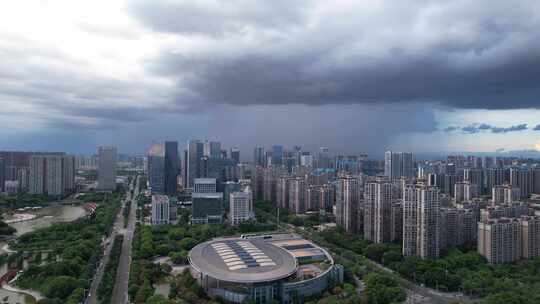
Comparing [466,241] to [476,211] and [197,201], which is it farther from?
[197,201]

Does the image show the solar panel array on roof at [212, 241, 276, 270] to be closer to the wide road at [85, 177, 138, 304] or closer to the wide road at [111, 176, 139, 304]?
the wide road at [111, 176, 139, 304]

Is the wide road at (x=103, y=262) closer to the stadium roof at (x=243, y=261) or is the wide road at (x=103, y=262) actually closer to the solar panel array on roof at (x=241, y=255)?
the stadium roof at (x=243, y=261)

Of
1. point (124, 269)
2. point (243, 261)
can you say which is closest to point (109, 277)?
point (124, 269)

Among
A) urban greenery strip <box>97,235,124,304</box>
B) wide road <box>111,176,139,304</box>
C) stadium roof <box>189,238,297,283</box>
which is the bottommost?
wide road <box>111,176,139,304</box>

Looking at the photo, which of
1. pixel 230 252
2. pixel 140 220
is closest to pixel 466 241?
pixel 230 252

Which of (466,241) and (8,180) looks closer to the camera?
(466,241)

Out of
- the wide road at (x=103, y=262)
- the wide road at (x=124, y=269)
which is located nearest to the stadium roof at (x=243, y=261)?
the wide road at (x=124, y=269)

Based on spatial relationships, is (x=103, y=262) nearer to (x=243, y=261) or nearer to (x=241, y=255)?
(x=241, y=255)

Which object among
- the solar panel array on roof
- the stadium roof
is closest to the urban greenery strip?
the stadium roof
